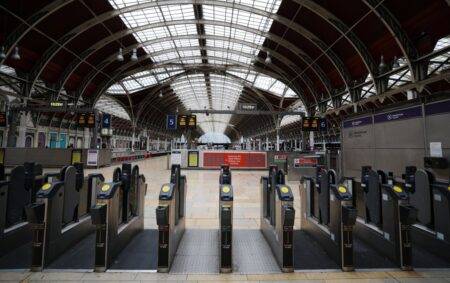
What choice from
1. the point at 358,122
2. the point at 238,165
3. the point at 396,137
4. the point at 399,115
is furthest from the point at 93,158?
the point at 399,115

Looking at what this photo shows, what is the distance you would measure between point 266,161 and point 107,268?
17.5 meters

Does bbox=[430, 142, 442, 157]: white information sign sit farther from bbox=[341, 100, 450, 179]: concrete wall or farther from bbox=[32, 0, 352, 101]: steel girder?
bbox=[32, 0, 352, 101]: steel girder

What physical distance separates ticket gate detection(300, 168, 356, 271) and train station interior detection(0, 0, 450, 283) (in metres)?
0.03

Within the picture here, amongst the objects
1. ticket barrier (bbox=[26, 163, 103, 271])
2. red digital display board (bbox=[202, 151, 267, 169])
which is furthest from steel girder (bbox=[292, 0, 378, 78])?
ticket barrier (bbox=[26, 163, 103, 271])

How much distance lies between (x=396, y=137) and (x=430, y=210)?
397 cm

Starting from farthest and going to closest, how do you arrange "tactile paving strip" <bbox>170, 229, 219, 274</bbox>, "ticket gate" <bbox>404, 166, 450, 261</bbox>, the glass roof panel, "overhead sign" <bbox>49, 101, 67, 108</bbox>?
the glass roof panel < "overhead sign" <bbox>49, 101, 67, 108</bbox> < "ticket gate" <bbox>404, 166, 450, 261</bbox> < "tactile paving strip" <bbox>170, 229, 219, 274</bbox>

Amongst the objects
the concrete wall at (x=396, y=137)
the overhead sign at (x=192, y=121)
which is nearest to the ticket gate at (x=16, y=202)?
the concrete wall at (x=396, y=137)

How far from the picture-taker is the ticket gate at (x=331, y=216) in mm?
3689

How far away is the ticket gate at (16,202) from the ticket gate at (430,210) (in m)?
7.36

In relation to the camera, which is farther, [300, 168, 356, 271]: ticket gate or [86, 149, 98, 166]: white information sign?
[86, 149, 98, 166]: white information sign

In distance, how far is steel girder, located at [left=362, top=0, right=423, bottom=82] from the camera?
41.4 ft

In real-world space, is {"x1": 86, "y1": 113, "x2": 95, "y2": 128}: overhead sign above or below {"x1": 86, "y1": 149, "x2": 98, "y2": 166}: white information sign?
above

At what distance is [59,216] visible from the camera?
13.4ft

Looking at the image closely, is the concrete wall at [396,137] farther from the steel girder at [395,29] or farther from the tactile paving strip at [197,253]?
the steel girder at [395,29]
